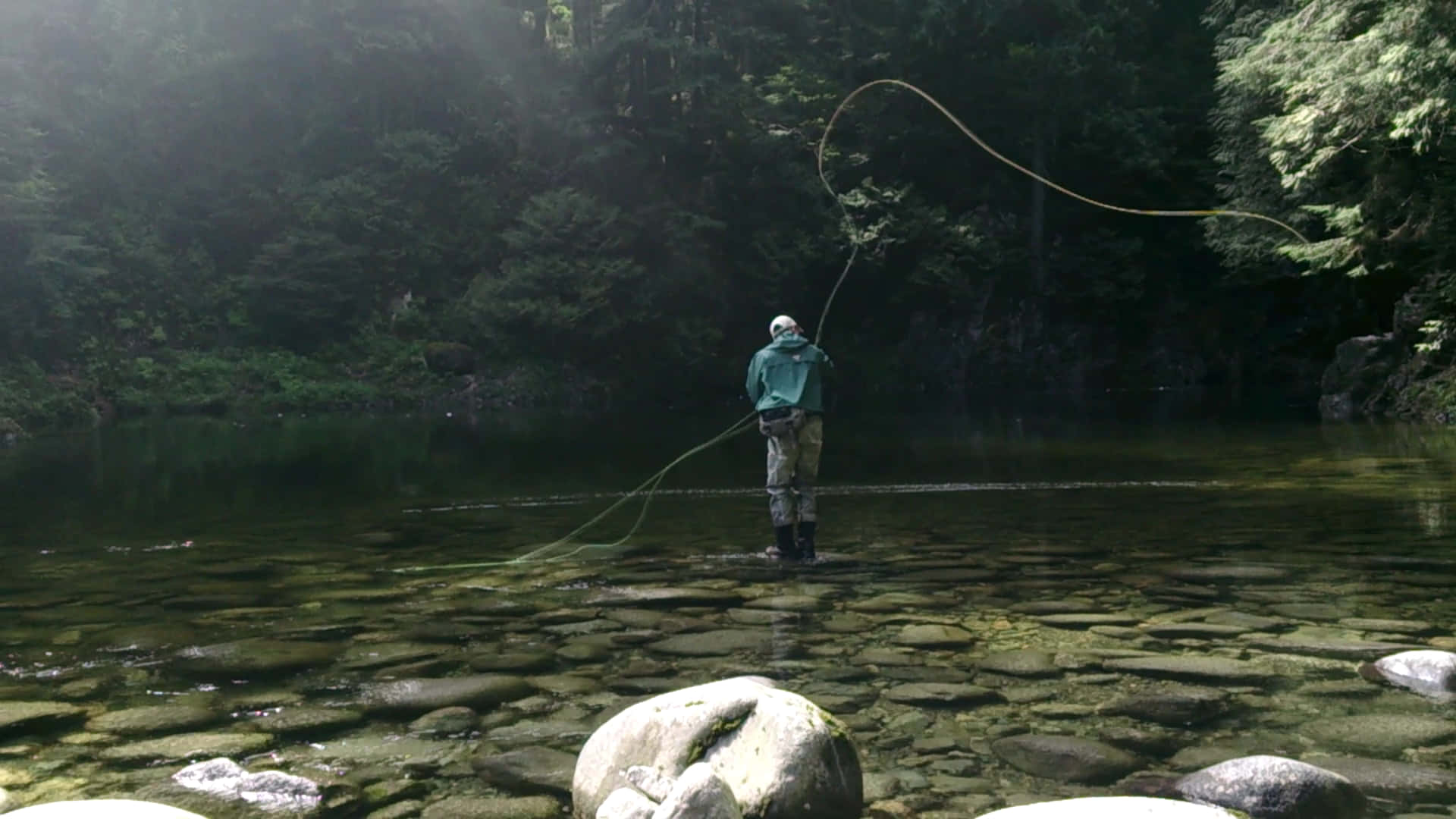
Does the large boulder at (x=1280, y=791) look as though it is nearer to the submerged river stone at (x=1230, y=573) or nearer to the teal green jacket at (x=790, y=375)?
the submerged river stone at (x=1230, y=573)

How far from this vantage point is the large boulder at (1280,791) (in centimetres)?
364

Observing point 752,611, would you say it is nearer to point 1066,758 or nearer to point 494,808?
point 1066,758

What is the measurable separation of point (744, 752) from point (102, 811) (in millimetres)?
1652

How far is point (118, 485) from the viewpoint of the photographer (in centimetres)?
1406

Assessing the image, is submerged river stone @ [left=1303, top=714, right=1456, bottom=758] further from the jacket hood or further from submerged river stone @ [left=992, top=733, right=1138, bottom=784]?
the jacket hood

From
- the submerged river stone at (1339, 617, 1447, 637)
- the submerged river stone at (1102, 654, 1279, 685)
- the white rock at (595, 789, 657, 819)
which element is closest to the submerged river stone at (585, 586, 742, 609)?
the submerged river stone at (1102, 654, 1279, 685)

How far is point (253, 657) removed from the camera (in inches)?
234

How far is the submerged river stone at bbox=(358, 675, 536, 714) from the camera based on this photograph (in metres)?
5.11

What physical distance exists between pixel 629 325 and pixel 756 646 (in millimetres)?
26419

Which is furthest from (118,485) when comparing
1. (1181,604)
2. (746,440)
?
(1181,604)

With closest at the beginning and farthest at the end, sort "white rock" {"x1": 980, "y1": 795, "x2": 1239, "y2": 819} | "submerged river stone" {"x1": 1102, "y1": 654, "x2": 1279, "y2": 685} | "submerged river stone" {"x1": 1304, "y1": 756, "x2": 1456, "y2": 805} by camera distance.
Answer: "white rock" {"x1": 980, "y1": 795, "x2": 1239, "y2": 819} → "submerged river stone" {"x1": 1304, "y1": 756, "x2": 1456, "y2": 805} → "submerged river stone" {"x1": 1102, "y1": 654, "x2": 1279, "y2": 685}

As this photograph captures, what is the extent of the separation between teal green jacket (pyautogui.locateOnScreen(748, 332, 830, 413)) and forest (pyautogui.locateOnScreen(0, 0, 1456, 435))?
2091 centimetres

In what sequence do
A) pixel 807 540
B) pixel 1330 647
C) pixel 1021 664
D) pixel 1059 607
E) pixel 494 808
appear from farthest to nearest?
pixel 807 540, pixel 1059 607, pixel 1330 647, pixel 1021 664, pixel 494 808

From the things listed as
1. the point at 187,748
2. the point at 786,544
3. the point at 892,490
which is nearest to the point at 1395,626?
A: the point at 786,544
